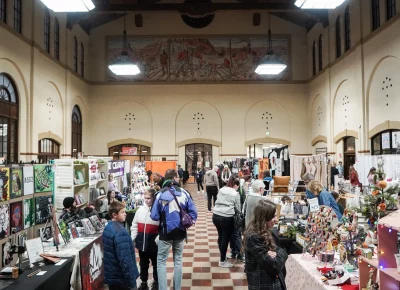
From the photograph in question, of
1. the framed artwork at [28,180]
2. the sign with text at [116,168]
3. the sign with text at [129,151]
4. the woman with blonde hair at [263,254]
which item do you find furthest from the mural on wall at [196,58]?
the woman with blonde hair at [263,254]

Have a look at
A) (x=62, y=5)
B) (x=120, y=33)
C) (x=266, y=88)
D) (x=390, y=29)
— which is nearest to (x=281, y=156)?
(x=390, y=29)

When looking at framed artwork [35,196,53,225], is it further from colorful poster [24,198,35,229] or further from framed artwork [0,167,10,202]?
framed artwork [0,167,10,202]

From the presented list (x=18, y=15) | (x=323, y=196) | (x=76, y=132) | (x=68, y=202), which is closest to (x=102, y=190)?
(x=68, y=202)

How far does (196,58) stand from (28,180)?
1670 centimetres

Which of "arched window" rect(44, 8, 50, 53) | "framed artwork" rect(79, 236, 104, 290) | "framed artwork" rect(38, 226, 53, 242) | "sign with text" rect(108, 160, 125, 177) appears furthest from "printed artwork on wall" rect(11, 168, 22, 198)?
"arched window" rect(44, 8, 50, 53)

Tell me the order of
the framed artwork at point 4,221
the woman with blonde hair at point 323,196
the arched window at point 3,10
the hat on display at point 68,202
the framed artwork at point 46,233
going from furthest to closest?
1. the arched window at point 3,10
2. the hat on display at point 68,202
3. the woman with blonde hair at point 323,196
4. the framed artwork at point 46,233
5. the framed artwork at point 4,221

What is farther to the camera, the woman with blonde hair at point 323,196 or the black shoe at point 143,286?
the woman with blonde hair at point 323,196

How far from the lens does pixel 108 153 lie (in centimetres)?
2028

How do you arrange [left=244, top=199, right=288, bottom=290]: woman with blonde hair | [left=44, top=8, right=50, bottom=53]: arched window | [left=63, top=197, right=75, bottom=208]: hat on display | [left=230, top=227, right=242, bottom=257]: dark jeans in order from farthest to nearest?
[left=44, top=8, right=50, bottom=53]: arched window < [left=230, top=227, right=242, bottom=257]: dark jeans < [left=63, top=197, right=75, bottom=208]: hat on display < [left=244, top=199, right=288, bottom=290]: woman with blonde hair

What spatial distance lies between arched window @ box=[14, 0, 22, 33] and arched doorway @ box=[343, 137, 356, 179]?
45.4 feet

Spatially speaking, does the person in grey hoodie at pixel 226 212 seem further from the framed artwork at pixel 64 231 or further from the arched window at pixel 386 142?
the arched window at pixel 386 142

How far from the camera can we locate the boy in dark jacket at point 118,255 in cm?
380

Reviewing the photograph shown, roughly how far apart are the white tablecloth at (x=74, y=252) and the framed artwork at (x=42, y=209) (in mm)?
425

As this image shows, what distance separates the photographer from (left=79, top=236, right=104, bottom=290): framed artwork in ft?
14.3
